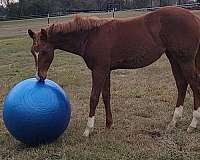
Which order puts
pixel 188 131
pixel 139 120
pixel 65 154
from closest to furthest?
pixel 65 154 < pixel 188 131 < pixel 139 120

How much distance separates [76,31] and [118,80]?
5.08 m

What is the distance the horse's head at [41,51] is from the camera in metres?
6.09

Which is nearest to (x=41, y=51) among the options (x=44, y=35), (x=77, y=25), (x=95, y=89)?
(x=44, y=35)

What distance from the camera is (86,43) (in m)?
6.44

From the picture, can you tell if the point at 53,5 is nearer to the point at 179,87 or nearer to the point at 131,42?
the point at 179,87

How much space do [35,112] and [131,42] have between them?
6.18 ft

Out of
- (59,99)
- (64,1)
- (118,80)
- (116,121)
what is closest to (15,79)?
(118,80)

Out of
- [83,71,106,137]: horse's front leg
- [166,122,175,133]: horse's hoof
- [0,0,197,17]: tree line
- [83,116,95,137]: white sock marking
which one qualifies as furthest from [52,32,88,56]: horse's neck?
[0,0,197,17]: tree line

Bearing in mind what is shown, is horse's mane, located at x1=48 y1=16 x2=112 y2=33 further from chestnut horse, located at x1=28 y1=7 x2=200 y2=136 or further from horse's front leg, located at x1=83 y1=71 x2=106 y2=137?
horse's front leg, located at x1=83 y1=71 x2=106 y2=137

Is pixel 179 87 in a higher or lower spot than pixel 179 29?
lower

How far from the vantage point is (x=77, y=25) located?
638cm

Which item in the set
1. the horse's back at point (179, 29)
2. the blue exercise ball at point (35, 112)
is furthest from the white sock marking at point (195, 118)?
the blue exercise ball at point (35, 112)

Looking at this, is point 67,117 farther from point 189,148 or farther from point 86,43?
point 189,148

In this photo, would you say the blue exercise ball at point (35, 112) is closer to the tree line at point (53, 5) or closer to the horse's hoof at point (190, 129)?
the horse's hoof at point (190, 129)
